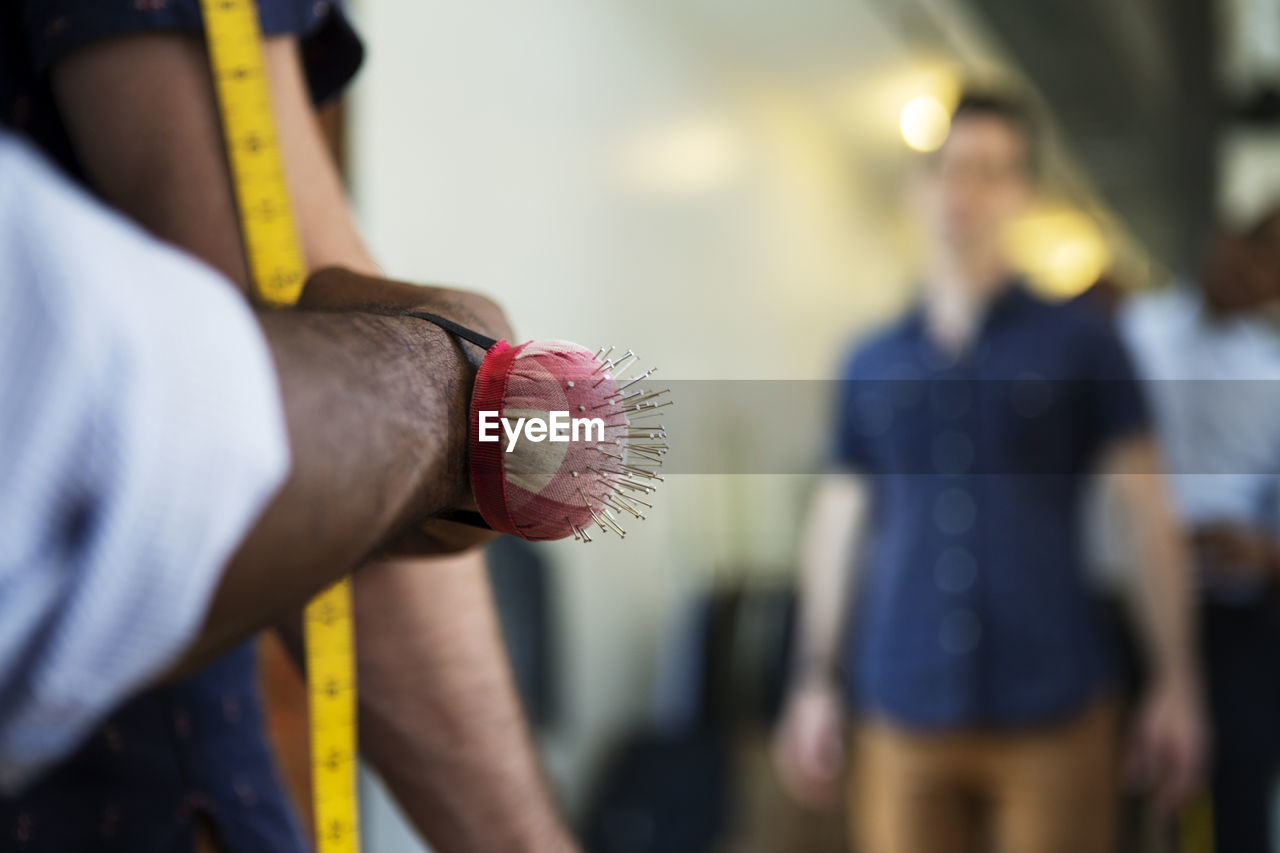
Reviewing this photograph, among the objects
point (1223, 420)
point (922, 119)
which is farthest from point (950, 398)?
point (922, 119)

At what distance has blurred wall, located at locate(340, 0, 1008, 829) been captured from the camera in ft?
10.0

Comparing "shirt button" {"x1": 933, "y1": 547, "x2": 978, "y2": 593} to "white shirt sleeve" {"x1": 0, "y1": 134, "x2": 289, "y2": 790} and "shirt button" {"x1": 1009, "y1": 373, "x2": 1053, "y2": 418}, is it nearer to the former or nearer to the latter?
"shirt button" {"x1": 1009, "y1": 373, "x2": 1053, "y2": 418}

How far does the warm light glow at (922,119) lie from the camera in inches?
281

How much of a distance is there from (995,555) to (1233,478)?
41.4 inches

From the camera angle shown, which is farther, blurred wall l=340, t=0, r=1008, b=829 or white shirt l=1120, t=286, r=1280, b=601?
blurred wall l=340, t=0, r=1008, b=829

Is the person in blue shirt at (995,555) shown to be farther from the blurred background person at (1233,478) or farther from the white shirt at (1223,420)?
the white shirt at (1223,420)

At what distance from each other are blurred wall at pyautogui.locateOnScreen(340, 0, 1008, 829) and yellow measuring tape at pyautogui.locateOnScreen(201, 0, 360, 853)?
88.5 inches

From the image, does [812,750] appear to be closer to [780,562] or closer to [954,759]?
[954,759]

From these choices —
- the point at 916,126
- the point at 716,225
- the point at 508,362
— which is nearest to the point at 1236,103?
the point at 916,126

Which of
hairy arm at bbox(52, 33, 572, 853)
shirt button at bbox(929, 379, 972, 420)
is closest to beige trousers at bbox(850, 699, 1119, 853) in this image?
shirt button at bbox(929, 379, 972, 420)

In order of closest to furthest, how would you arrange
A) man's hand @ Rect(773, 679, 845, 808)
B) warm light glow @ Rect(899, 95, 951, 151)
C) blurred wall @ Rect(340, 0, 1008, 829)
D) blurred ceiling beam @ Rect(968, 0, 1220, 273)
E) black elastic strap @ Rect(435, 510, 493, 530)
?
black elastic strap @ Rect(435, 510, 493, 530) → man's hand @ Rect(773, 679, 845, 808) → blurred wall @ Rect(340, 0, 1008, 829) → blurred ceiling beam @ Rect(968, 0, 1220, 273) → warm light glow @ Rect(899, 95, 951, 151)

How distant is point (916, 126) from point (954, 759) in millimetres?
5948

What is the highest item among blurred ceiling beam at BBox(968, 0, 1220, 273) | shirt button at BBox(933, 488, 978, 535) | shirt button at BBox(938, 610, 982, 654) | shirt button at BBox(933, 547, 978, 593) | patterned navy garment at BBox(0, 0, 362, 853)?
blurred ceiling beam at BBox(968, 0, 1220, 273)

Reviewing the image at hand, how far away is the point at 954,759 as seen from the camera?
2230 millimetres
